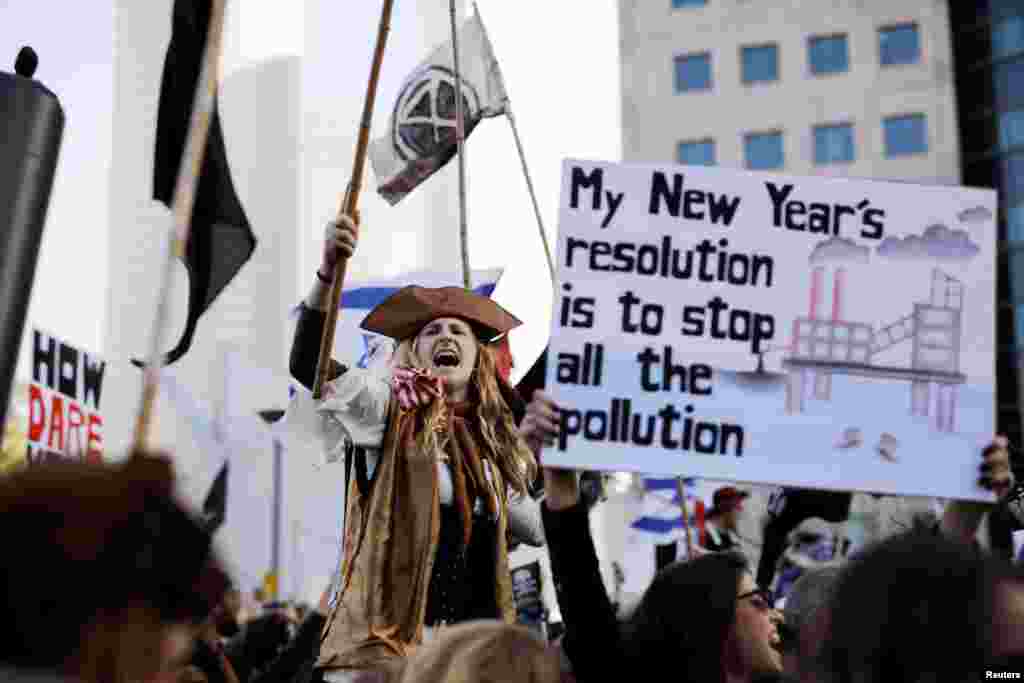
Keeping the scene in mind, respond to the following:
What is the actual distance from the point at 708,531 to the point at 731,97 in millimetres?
37098

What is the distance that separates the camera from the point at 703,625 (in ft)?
11.1

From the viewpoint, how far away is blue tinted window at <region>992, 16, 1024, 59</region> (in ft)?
153

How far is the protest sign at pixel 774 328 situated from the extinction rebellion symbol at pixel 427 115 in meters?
3.48

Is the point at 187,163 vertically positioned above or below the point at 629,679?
above

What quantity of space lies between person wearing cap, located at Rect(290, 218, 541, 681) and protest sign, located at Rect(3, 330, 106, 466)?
241 centimetres

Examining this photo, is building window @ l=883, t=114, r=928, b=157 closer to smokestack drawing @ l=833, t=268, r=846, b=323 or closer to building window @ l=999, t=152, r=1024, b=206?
building window @ l=999, t=152, r=1024, b=206

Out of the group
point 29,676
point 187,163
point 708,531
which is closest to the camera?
point 29,676

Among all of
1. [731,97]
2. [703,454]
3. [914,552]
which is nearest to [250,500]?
[703,454]

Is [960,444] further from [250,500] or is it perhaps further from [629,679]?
[250,500]

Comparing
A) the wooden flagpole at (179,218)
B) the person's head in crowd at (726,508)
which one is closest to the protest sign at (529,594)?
the person's head in crowd at (726,508)

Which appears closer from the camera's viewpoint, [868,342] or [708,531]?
[868,342]

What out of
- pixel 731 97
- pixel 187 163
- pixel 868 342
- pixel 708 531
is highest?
pixel 731 97

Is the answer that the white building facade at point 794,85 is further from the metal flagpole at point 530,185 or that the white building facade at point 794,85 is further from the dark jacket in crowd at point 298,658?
the dark jacket in crowd at point 298,658

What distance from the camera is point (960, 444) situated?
140 inches
